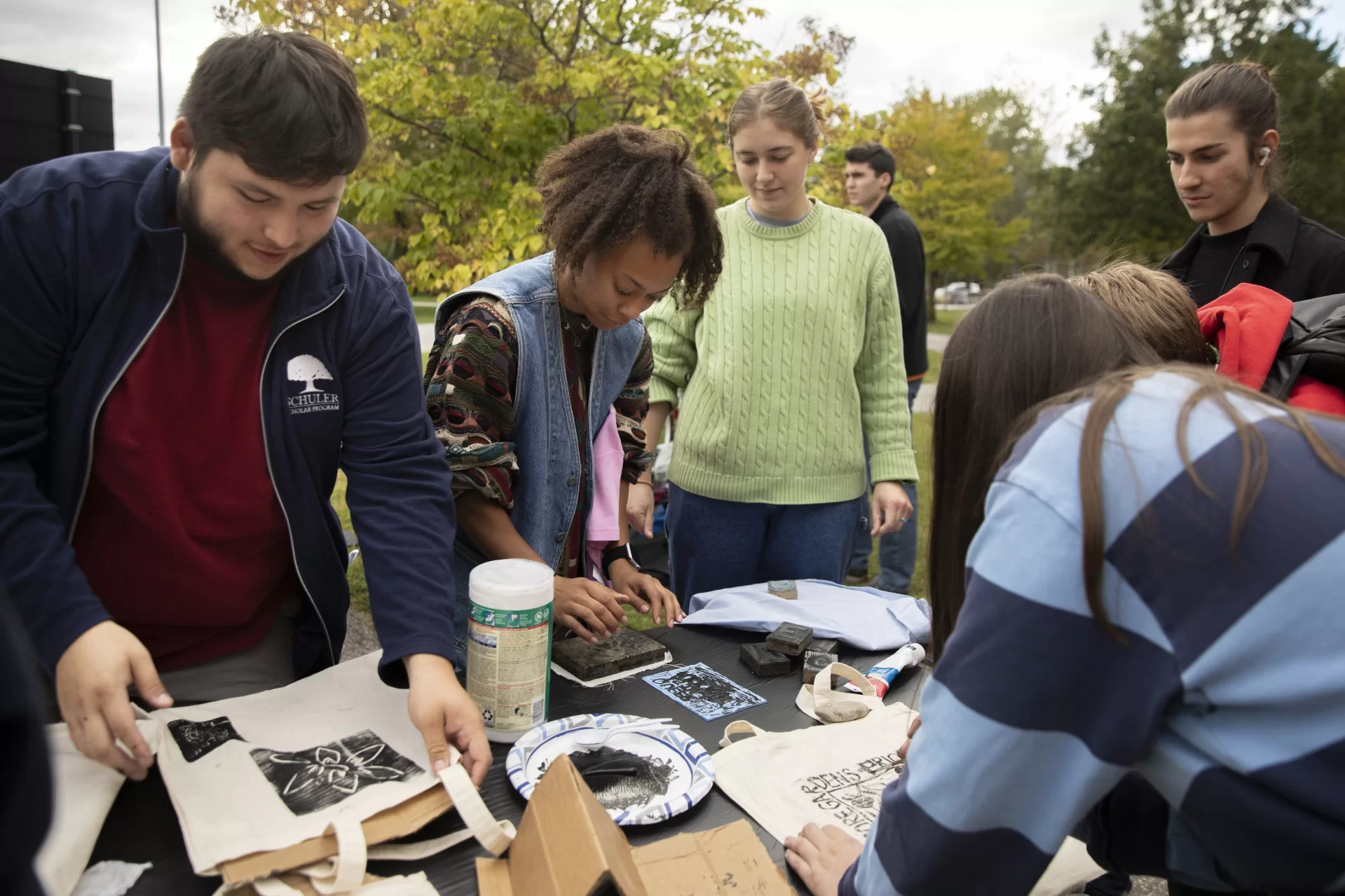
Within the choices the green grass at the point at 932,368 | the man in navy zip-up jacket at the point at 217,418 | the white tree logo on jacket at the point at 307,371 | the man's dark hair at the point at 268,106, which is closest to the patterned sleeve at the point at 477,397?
the man in navy zip-up jacket at the point at 217,418

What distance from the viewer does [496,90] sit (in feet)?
14.5

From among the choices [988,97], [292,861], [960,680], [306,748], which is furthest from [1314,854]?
[988,97]

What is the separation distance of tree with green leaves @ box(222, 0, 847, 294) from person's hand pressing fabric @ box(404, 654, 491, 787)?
10.7 feet

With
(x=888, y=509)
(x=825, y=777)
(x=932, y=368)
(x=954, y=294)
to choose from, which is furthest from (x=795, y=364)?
(x=954, y=294)

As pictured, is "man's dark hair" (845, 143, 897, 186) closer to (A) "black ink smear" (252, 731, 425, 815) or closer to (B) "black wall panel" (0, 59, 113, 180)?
(B) "black wall panel" (0, 59, 113, 180)

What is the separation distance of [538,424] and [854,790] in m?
0.91

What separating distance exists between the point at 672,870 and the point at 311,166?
1057 millimetres

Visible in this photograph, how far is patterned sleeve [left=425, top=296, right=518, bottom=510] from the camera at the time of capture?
67.9 inches

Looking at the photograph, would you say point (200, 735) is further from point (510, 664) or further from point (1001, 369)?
point (1001, 369)

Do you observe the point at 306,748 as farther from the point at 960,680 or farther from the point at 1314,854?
the point at 1314,854

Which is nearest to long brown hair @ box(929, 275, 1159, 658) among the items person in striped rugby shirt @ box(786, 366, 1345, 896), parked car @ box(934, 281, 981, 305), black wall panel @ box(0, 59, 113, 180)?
person in striped rugby shirt @ box(786, 366, 1345, 896)

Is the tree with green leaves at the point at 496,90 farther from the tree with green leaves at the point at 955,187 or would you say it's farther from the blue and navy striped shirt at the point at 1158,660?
the tree with green leaves at the point at 955,187

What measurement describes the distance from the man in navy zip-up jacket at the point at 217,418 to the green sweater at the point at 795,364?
123 cm

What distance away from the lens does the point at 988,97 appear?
3256 centimetres
